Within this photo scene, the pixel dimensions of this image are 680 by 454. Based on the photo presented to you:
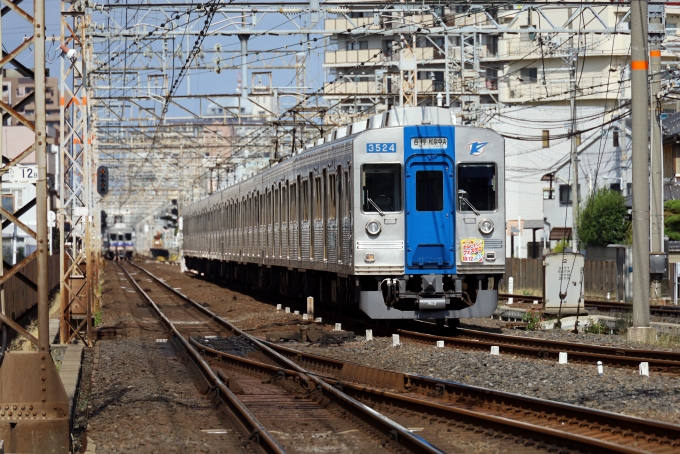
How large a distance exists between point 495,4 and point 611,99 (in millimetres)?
43905

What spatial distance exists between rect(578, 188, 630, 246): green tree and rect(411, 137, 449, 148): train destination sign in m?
26.3

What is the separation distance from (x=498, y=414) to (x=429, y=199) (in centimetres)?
726

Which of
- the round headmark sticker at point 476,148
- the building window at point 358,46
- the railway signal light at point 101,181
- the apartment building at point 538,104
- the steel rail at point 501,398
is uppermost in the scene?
the building window at point 358,46

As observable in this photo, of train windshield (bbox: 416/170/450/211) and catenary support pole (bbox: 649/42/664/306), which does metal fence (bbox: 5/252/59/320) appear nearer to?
train windshield (bbox: 416/170/450/211)

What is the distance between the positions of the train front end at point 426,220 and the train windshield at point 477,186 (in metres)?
0.02

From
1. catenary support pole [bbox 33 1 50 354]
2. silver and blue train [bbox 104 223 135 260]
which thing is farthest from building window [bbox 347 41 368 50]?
catenary support pole [bbox 33 1 50 354]

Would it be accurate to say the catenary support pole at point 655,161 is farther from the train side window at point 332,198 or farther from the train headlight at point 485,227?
the train side window at point 332,198

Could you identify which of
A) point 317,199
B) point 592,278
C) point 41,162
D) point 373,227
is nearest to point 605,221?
point 592,278

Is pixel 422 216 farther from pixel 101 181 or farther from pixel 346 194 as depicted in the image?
pixel 101 181

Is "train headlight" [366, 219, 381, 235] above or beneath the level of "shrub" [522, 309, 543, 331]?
above

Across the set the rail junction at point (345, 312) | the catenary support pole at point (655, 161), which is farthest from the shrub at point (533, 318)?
the catenary support pole at point (655, 161)

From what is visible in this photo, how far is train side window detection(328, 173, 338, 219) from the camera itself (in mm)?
17891

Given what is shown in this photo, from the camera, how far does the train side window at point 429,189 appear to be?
16266mm

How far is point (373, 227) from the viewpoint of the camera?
16.1m
